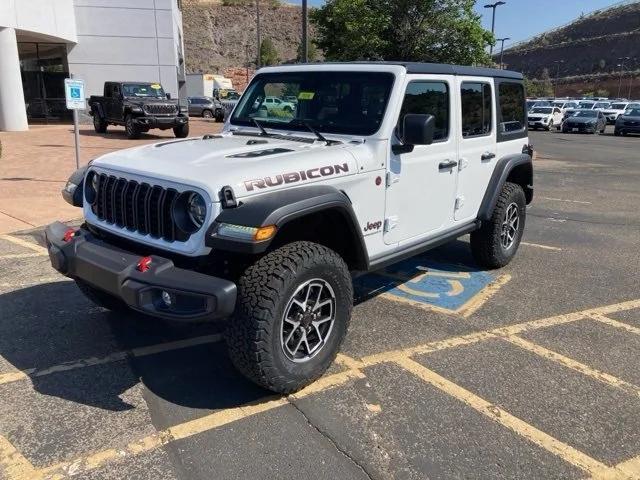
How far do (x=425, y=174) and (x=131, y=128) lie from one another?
54.0ft

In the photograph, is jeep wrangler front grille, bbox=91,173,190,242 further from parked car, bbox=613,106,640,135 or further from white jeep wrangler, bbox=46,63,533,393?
parked car, bbox=613,106,640,135

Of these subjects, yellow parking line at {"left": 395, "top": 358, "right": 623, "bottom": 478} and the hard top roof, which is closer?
yellow parking line at {"left": 395, "top": 358, "right": 623, "bottom": 478}

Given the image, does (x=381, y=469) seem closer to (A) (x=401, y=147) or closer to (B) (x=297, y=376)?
(B) (x=297, y=376)

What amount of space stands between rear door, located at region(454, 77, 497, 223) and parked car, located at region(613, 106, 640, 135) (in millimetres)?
26752

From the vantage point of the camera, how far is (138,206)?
3332 millimetres

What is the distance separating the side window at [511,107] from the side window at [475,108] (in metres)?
0.29

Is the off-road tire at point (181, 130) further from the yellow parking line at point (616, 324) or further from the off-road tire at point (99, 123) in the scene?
the yellow parking line at point (616, 324)

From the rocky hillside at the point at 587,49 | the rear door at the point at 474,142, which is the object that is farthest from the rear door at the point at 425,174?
the rocky hillside at the point at 587,49

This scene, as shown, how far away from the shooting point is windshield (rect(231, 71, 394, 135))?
402cm

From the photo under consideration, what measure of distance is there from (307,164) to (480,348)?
1.85 m

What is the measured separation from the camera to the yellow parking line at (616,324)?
4.41 m

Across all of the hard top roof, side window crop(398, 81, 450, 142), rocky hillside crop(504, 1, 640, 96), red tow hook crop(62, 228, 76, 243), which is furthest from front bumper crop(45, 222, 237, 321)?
rocky hillside crop(504, 1, 640, 96)

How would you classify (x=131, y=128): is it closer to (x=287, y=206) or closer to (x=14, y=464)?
(x=287, y=206)

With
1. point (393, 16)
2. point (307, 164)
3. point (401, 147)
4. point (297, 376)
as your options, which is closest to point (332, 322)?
point (297, 376)
